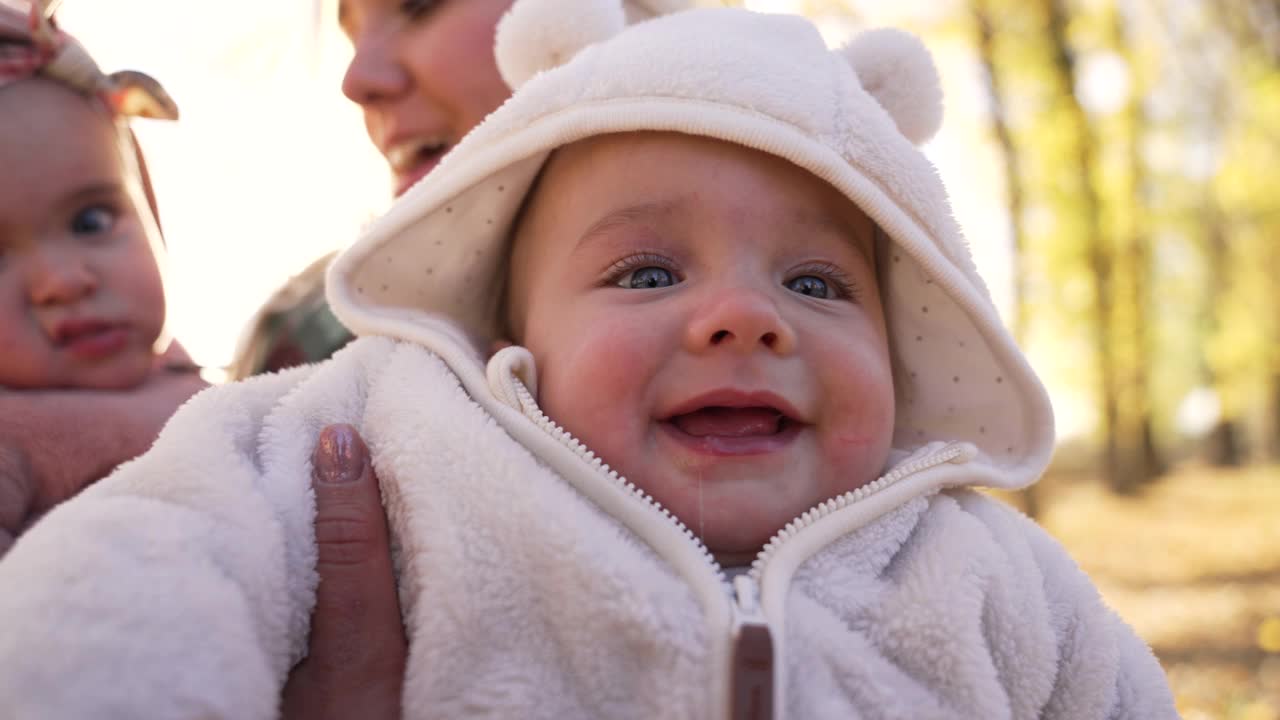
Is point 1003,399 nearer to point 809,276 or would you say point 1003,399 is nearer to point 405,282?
point 809,276

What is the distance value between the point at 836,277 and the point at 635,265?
33 cm

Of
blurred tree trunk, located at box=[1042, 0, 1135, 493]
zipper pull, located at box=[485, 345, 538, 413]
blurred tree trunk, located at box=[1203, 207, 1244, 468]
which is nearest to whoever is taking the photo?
zipper pull, located at box=[485, 345, 538, 413]

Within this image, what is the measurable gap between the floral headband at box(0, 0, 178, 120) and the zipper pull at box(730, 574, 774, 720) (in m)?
1.59

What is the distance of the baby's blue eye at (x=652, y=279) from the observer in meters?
1.48

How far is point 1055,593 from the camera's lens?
1.52 m

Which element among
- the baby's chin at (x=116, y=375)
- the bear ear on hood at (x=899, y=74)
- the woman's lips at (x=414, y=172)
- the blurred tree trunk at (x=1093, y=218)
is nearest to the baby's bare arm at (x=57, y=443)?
the baby's chin at (x=116, y=375)

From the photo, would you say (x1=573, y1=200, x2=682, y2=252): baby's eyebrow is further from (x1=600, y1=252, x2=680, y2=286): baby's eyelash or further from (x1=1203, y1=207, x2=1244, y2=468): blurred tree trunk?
(x1=1203, y1=207, x2=1244, y2=468): blurred tree trunk

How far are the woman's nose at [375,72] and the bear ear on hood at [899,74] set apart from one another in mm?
1069

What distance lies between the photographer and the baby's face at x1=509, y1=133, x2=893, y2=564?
137cm

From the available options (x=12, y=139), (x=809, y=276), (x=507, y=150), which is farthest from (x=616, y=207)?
(x=12, y=139)

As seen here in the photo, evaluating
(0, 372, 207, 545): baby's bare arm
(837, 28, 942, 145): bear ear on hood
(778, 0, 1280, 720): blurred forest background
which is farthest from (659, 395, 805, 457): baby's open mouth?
(778, 0, 1280, 720): blurred forest background

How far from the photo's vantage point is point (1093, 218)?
1170 cm

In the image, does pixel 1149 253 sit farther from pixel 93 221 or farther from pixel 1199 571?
pixel 93 221

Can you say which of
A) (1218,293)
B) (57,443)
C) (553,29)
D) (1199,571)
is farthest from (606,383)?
(1218,293)
